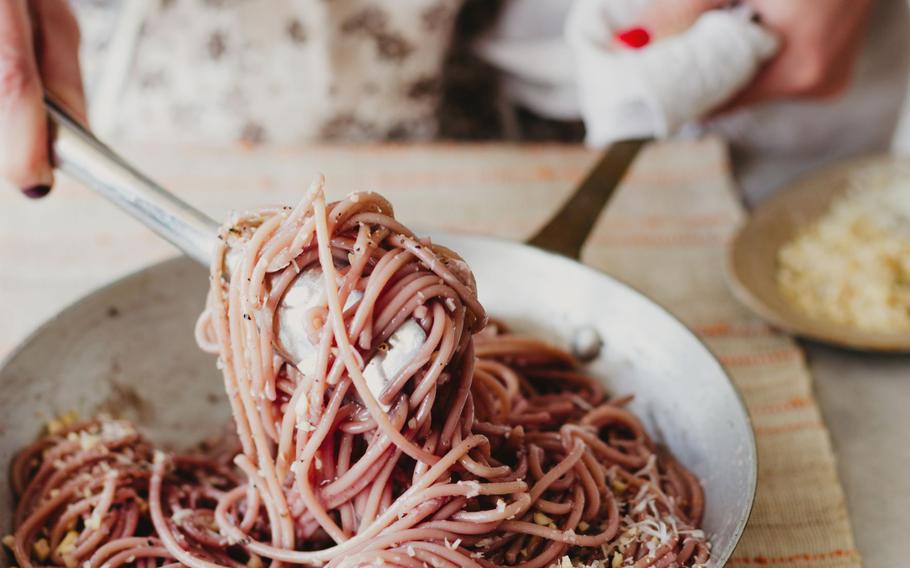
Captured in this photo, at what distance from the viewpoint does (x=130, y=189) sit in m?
1.14

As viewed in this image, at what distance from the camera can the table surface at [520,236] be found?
140 cm

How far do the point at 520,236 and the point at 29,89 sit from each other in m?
1.03

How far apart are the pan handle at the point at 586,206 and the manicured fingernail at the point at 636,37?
219mm

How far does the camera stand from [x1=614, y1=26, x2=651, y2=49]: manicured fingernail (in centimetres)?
169

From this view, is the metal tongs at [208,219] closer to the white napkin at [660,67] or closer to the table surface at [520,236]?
the white napkin at [660,67]

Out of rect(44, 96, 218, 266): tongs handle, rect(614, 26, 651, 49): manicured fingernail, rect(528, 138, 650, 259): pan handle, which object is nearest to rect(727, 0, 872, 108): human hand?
rect(614, 26, 651, 49): manicured fingernail

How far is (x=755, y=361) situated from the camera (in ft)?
5.33

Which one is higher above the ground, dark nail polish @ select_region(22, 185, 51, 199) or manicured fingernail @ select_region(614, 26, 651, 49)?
manicured fingernail @ select_region(614, 26, 651, 49)

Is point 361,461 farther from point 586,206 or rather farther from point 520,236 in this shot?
point 520,236

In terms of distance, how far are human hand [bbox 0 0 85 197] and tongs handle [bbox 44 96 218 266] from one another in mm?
24

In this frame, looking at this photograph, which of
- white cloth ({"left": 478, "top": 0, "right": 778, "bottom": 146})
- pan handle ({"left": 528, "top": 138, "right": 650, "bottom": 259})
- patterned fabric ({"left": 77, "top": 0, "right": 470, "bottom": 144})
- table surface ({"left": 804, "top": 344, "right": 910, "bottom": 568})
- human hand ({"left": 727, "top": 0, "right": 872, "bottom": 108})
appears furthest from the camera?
patterned fabric ({"left": 77, "top": 0, "right": 470, "bottom": 144})

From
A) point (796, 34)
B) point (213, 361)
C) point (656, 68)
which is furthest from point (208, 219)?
point (796, 34)

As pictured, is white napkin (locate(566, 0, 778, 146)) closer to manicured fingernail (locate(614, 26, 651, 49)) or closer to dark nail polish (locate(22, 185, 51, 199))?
manicured fingernail (locate(614, 26, 651, 49))

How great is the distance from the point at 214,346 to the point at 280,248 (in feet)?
0.69
